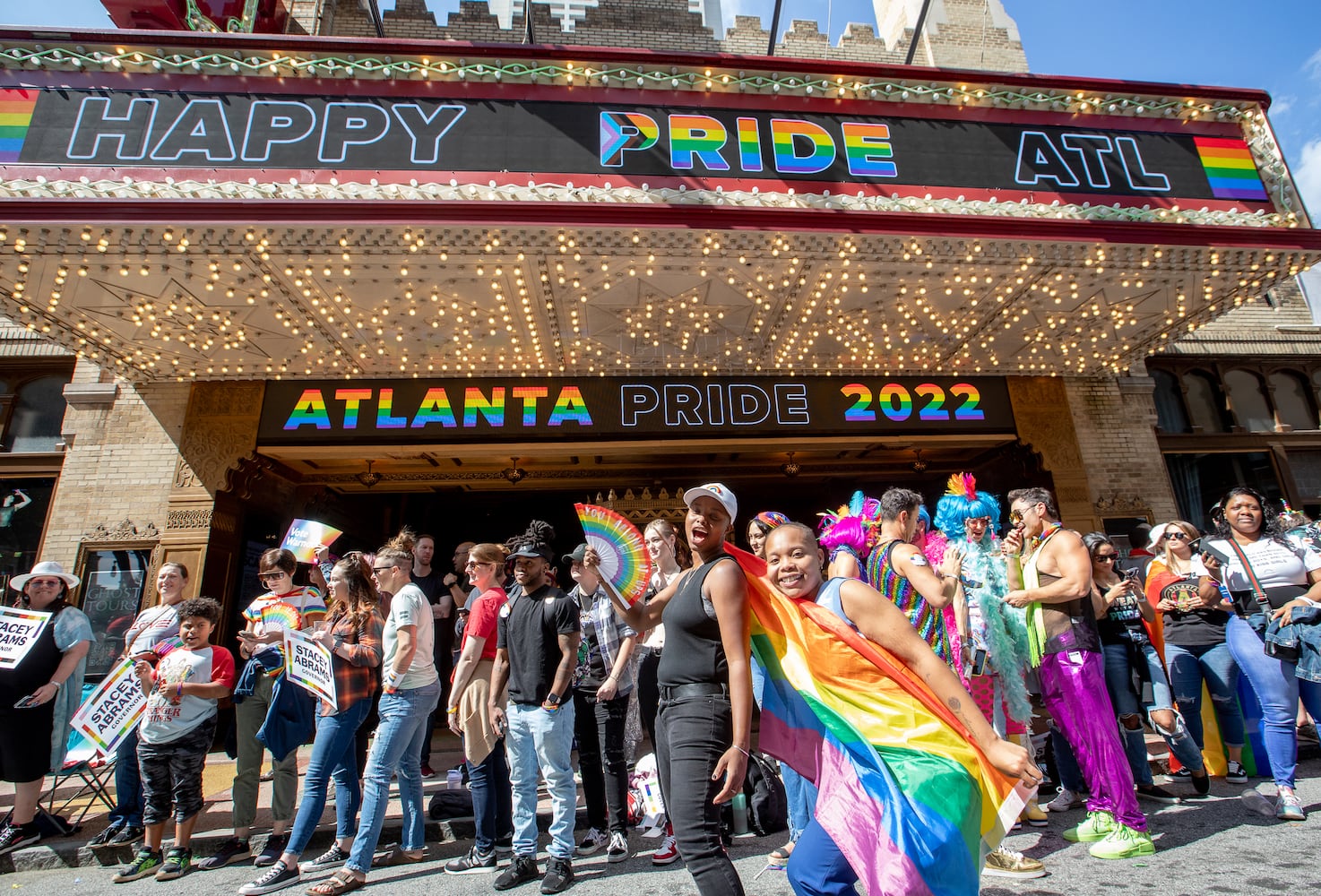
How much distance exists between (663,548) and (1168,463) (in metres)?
9.76

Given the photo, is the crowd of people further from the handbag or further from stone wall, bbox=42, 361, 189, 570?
stone wall, bbox=42, 361, 189, 570

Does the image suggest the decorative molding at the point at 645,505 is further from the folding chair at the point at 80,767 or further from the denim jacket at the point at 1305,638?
the denim jacket at the point at 1305,638

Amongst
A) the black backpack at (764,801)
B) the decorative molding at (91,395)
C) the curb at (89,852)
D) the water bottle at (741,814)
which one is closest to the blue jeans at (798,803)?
the black backpack at (764,801)

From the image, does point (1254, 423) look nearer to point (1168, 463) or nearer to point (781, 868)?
point (1168, 463)

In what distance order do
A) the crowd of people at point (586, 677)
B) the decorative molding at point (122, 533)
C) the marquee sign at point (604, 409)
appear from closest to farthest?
the crowd of people at point (586, 677) < the decorative molding at point (122, 533) < the marquee sign at point (604, 409)

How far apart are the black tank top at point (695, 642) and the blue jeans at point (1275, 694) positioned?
4.23 metres

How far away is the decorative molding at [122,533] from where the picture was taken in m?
8.09

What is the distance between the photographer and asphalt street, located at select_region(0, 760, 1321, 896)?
10.6 ft

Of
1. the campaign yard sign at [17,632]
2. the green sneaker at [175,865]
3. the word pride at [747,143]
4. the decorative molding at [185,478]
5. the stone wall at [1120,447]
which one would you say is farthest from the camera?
the stone wall at [1120,447]

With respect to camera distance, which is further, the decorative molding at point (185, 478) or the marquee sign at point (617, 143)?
the decorative molding at point (185, 478)

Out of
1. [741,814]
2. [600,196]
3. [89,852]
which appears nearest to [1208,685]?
[741,814]

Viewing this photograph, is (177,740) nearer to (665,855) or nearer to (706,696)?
(665,855)

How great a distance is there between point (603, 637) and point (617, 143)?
494cm

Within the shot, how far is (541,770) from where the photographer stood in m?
3.88
